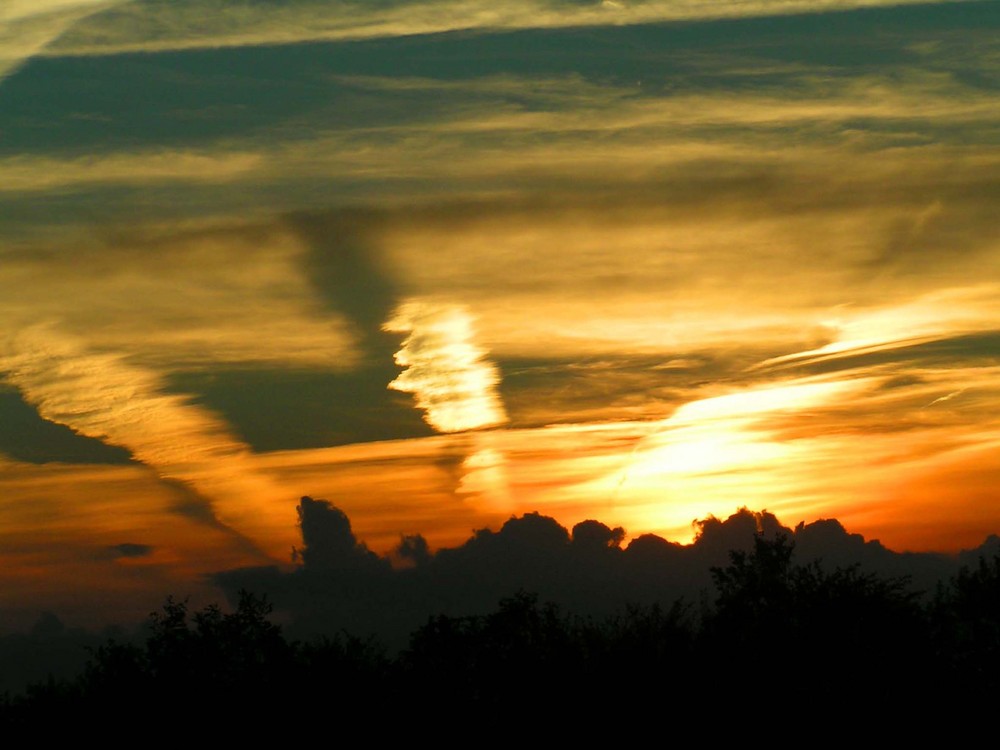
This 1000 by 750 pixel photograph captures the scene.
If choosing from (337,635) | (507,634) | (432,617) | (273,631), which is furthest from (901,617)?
(273,631)

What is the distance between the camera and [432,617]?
7131cm

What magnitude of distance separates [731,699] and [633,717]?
4.51m

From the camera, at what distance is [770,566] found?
75875 mm

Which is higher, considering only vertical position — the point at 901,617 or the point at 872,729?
the point at 901,617

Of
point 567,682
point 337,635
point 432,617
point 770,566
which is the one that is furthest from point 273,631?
point 770,566

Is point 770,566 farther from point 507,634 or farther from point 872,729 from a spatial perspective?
point 872,729

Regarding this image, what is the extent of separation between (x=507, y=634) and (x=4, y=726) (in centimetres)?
2908

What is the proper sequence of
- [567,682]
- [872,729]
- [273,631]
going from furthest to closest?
1. [273,631]
2. [567,682]
3. [872,729]

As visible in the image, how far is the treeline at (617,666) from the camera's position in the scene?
57.6 meters

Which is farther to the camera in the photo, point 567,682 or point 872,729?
point 567,682

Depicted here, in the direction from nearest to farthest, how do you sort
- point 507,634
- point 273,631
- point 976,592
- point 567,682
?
point 567,682
point 507,634
point 976,592
point 273,631

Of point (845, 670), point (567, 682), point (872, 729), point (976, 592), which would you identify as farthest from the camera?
point (976, 592)

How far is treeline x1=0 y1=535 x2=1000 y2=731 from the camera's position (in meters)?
57.6

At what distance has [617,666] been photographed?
205 feet
